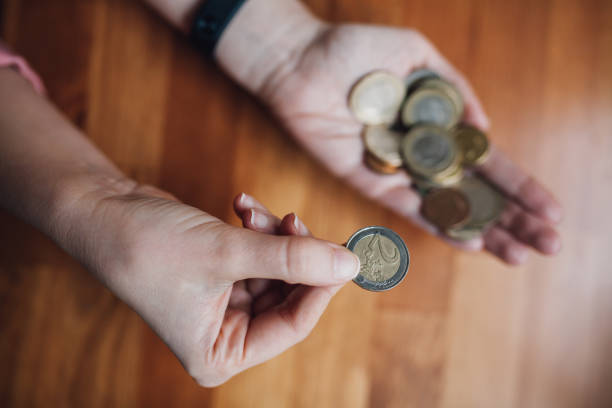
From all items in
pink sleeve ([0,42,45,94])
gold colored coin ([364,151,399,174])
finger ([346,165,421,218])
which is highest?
pink sleeve ([0,42,45,94])

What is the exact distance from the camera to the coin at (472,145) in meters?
1.43

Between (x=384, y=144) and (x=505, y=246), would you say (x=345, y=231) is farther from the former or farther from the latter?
(x=505, y=246)

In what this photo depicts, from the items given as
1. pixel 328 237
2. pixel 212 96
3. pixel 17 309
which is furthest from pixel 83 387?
pixel 212 96

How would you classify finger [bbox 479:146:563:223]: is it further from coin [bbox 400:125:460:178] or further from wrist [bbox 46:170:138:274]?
wrist [bbox 46:170:138:274]

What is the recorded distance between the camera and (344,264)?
76cm

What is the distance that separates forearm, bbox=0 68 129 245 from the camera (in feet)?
3.12

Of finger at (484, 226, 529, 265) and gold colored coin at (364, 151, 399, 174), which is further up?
gold colored coin at (364, 151, 399, 174)

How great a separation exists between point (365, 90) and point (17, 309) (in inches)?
54.7

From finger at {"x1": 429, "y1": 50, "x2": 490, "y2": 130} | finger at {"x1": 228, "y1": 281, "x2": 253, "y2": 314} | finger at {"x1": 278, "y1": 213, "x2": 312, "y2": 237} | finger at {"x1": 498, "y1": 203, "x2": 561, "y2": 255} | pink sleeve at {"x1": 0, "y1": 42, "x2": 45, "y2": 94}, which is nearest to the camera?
finger at {"x1": 278, "y1": 213, "x2": 312, "y2": 237}

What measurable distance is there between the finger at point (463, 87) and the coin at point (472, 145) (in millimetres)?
42

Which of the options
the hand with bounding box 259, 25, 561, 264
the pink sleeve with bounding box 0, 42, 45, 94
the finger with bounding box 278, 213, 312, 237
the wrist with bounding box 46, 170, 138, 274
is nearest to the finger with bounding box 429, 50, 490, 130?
the hand with bounding box 259, 25, 561, 264

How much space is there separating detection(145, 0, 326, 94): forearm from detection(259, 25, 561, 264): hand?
0.03 meters

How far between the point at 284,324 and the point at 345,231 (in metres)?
0.63

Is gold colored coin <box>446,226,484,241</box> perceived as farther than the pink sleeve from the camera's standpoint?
Yes
